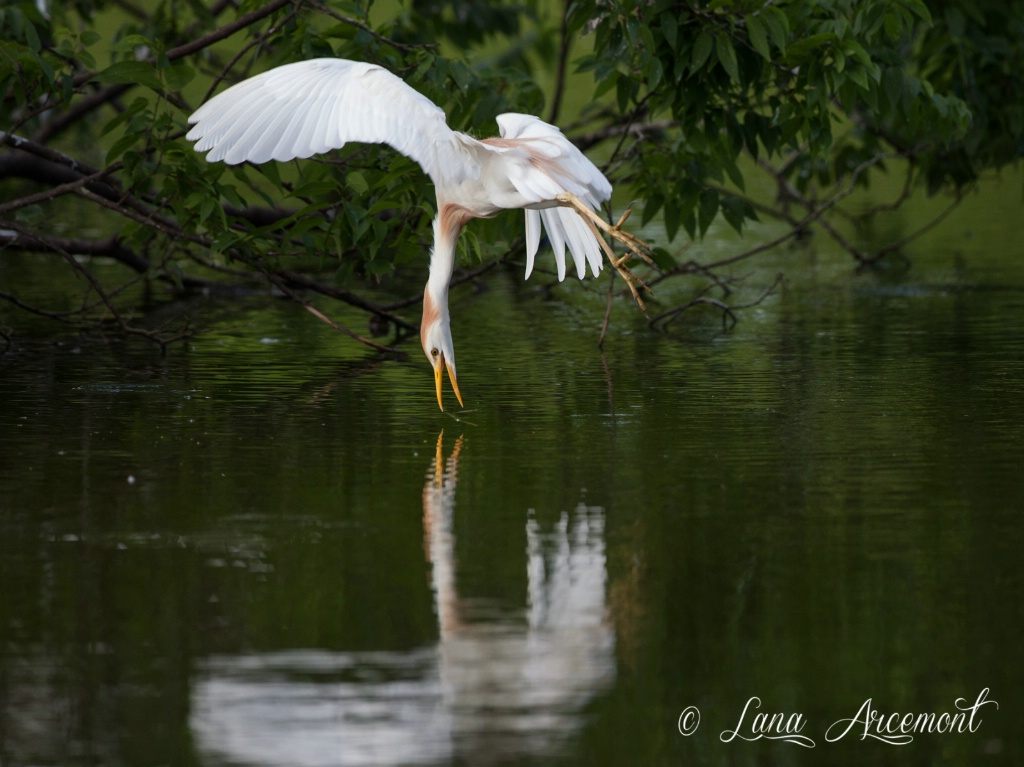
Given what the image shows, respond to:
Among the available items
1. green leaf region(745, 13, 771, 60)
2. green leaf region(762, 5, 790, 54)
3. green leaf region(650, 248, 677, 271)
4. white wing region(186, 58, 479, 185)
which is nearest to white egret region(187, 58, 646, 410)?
white wing region(186, 58, 479, 185)

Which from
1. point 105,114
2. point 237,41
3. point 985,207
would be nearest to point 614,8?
point 985,207

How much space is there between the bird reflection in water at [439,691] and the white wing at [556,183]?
8.02 feet

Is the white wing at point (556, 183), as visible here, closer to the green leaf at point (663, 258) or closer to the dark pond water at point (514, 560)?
the dark pond water at point (514, 560)

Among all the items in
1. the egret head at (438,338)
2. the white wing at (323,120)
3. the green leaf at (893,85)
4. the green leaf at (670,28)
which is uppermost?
the green leaf at (670,28)

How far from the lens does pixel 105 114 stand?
25.0 metres

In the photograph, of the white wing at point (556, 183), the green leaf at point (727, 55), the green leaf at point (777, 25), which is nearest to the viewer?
the white wing at point (556, 183)

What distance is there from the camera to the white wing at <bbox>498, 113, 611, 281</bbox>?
280 inches

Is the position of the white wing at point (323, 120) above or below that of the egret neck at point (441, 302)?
above

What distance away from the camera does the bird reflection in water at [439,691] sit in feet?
12.8

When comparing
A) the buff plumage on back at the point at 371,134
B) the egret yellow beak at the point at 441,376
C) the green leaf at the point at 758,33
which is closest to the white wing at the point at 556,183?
the buff plumage on back at the point at 371,134

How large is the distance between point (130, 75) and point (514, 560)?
4.23 m

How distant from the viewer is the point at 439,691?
167 inches

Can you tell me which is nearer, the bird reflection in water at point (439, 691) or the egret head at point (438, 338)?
the bird reflection in water at point (439, 691)

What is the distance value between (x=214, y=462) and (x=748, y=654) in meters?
3.08
